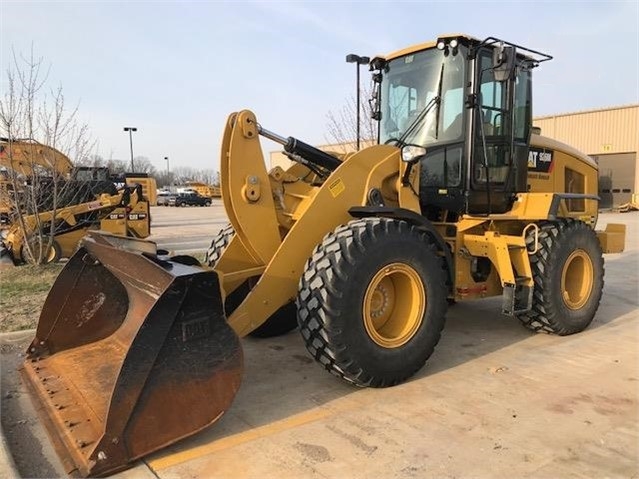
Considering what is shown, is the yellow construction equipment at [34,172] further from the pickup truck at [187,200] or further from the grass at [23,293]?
the pickup truck at [187,200]

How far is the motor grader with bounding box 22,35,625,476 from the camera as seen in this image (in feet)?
10.7

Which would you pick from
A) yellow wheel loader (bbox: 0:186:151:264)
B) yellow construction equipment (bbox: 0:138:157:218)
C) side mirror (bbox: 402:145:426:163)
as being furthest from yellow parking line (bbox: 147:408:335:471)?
yellow construction equipment (bbox: 0:138:157:218)

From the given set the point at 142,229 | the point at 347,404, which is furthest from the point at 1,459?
the point at 142,229

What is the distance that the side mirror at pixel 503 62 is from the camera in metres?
4.85

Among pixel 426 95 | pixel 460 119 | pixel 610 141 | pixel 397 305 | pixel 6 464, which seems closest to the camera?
pixel 6 464

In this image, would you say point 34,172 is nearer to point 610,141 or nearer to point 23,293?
point 23,293

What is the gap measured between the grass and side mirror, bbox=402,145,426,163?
430cm

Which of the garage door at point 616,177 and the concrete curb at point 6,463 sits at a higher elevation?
the garage door at point 616,177

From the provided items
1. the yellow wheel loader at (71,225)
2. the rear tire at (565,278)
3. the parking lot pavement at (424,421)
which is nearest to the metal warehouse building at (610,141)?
the yellow wheel loader at (71,225)

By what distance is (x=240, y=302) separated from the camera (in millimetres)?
4598

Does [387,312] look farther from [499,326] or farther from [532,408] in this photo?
[499,326]

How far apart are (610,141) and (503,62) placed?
3161 cm

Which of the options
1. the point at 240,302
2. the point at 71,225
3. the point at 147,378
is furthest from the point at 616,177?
the point at 147,378

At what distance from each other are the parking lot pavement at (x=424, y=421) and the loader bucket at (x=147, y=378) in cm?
19
